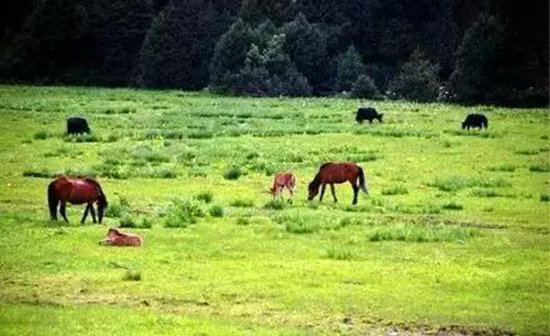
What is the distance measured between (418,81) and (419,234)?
233 feet

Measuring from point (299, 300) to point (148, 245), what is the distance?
5715 millimetres

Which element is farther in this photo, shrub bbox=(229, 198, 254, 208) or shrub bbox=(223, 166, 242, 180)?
shrub bbox=(223, 166, 242, 180)

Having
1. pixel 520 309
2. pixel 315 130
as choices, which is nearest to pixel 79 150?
pixel 315 130

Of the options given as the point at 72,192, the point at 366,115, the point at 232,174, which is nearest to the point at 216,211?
the point at 72,192

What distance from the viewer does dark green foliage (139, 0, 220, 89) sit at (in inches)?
4146

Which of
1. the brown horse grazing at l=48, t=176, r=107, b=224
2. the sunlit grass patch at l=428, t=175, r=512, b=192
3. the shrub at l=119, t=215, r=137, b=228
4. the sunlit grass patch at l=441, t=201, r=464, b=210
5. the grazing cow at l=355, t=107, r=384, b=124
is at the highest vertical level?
the grazing cow at l=355, t=107, r=384, b=124

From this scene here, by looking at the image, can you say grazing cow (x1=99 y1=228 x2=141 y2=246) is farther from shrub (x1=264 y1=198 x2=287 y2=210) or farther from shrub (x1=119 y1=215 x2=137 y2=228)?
shrub (x1=264 y1=198 x2=287 y2=210)

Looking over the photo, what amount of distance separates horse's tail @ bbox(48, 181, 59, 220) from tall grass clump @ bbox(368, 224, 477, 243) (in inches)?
288

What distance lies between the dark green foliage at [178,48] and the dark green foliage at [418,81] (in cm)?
2261

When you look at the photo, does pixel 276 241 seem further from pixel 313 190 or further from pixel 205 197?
pixel 205 197

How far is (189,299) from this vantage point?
1748 centimetres

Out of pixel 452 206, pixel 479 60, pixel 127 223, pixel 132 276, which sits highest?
pixel 479 60

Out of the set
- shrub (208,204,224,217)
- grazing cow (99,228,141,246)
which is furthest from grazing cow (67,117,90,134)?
grazing cow (99,228,141,246)

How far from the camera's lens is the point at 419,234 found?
2377cm
